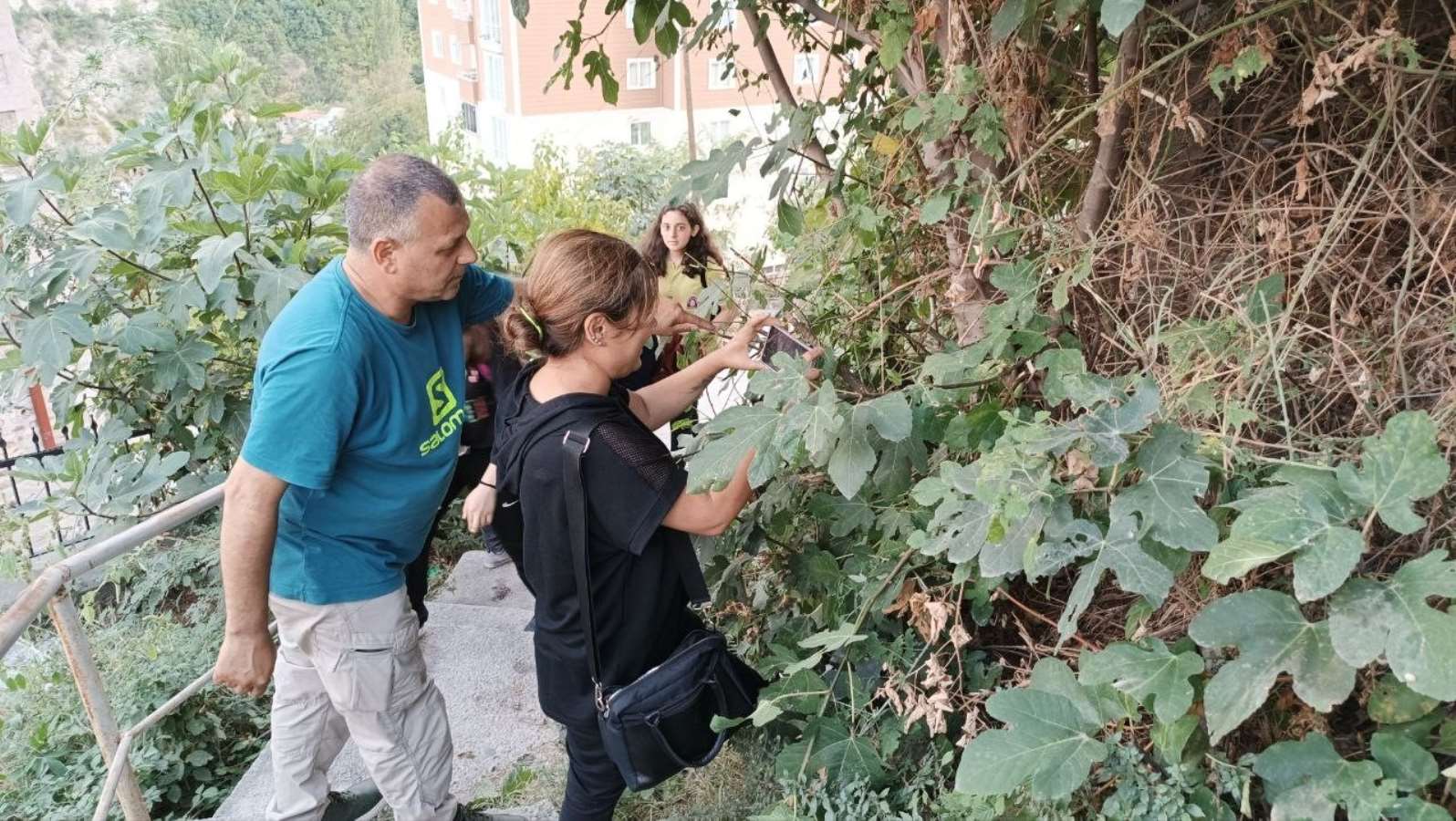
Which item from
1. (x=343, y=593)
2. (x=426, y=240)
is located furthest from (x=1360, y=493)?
(x=343, y=593)

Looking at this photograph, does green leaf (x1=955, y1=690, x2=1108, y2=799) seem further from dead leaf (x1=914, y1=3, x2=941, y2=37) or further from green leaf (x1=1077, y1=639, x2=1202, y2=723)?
dead leaf (x1=914, y1=3, x2=941, y2=37)

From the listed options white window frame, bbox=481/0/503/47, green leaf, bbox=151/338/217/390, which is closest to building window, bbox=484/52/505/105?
white window frame, bbox=481/0/503/47

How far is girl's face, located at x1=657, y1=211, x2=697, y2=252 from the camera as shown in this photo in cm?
413

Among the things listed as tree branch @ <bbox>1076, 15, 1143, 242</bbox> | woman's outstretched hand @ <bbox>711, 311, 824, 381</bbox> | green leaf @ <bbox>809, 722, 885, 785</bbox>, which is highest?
tree branch @ <bbox>1076, 15, 1143, 242</bbox>

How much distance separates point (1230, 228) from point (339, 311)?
5.98 ft

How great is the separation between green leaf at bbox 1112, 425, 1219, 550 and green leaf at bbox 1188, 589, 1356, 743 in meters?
0.10

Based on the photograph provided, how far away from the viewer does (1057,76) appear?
77.7 inches

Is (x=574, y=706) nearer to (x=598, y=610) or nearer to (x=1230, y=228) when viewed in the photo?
(x=598, y=610)

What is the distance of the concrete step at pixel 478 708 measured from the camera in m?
Result: 3.02

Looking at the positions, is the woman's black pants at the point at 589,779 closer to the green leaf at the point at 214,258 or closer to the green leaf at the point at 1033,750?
the green leaf at the point at 1033,750

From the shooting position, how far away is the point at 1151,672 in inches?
56.0

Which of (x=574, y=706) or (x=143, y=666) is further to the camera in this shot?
(x=143, y=666)

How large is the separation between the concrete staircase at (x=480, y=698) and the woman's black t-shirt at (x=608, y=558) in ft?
2.89

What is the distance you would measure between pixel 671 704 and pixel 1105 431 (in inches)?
45.0
